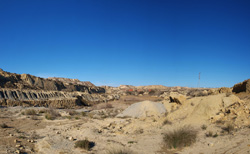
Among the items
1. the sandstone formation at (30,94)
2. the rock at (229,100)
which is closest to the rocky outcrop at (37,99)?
the sandstone formation at (30,94)

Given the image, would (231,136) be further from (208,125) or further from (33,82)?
(33,82)

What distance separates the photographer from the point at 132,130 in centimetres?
1146

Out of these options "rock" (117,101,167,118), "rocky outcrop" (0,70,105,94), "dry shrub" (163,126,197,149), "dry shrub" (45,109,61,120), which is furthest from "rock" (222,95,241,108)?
"rocky outcrop" (0,70,105,94)

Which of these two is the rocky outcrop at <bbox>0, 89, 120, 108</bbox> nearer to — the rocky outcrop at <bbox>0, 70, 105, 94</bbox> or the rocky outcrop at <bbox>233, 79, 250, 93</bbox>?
the rocky outcrop at <bbox>0, 70, 105, 94</bbox>

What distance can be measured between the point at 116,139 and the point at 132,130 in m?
2.08

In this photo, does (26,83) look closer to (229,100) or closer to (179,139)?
(179,139)

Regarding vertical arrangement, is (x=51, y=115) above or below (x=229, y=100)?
below

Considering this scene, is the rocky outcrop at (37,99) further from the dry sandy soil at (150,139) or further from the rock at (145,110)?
the rock at (145,110)

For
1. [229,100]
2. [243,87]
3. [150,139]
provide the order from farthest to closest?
[243,87], [229,100], [150,139]

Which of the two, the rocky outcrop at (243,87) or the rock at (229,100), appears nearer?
the rock at (229,100)

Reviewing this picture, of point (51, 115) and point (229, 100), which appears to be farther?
point (51, 115)

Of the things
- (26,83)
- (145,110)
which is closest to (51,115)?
(145,110)

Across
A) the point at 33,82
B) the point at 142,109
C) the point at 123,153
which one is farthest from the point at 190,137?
the point at 33,82

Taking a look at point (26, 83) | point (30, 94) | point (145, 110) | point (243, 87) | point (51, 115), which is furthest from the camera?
point (26, 83)
